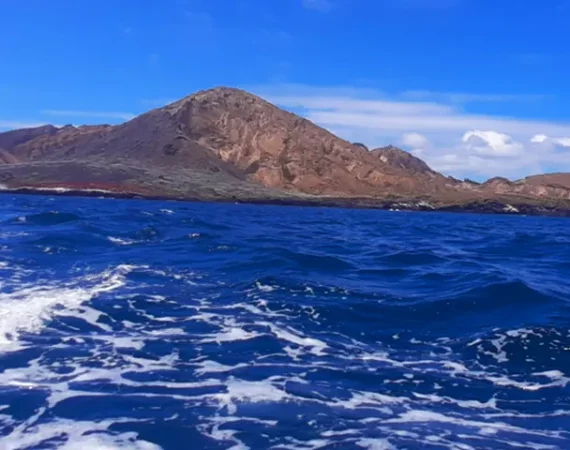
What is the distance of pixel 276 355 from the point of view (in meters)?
11.4

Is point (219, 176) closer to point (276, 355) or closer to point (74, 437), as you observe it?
point (276, 355)

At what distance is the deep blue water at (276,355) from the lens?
804 centimetres

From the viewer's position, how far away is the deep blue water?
8039mm

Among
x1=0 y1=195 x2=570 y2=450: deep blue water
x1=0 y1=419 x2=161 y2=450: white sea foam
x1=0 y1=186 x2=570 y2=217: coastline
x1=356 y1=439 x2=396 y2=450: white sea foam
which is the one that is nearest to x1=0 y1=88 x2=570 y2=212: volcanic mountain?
x1=0 y1=186 x2=570 y2=217: coastline

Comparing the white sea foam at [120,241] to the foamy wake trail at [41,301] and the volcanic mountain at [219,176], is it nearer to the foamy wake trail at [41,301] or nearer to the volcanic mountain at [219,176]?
the foamy wake trail at [41,301]

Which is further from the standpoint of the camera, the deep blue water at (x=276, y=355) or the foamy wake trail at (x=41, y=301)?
the foamy wake trail at (x=41, y=301)

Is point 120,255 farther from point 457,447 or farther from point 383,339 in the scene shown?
point 457,447

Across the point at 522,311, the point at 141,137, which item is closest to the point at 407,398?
the point at 522,311

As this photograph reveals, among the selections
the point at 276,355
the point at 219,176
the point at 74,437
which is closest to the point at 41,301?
the point at 276,355

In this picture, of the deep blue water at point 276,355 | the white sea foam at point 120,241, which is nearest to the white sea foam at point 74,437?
the deep blue water at point 276,355

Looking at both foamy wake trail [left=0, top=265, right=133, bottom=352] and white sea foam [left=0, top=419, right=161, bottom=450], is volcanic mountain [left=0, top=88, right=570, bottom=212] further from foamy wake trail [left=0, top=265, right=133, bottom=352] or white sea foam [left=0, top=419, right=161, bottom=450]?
white sea foam [left=0, top=419, right=161, bottom=450]

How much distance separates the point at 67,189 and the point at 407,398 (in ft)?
403

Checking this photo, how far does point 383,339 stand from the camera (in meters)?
12.7

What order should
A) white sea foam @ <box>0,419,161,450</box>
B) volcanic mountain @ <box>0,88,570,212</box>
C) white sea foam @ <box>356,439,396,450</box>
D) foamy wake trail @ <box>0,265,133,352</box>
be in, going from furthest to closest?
1. volcanic mountain @ <box>0,88,570,212</box>
2. foamy wake trail @ <box>0,265,133,352</box>
3. white sea foam @ <box>356,439,396,450</box>
4. white sea foam @ <box>0,419,161,450</box>
